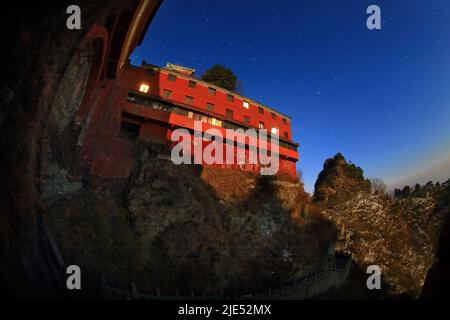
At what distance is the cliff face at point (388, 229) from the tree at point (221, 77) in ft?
81.6

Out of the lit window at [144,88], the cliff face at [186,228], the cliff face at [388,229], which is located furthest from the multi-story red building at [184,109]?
the cliff face at [388,229]

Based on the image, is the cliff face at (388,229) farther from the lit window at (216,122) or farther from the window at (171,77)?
the window at (171,77)

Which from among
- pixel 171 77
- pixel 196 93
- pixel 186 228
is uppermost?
pixel 171 77

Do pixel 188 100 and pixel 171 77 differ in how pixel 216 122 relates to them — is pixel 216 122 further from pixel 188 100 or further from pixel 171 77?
pixel 171 77

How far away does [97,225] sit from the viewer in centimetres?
1855

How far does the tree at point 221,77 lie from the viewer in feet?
157

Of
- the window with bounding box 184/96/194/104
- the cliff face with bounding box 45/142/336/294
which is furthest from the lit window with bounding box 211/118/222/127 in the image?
the cliff face with bounding box 45/142/336/294

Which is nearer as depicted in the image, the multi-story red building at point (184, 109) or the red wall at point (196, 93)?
the multi-story red building at point (184, 109)

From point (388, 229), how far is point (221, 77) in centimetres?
3721

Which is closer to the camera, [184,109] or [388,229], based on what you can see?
[184,109]

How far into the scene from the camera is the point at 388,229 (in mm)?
41625

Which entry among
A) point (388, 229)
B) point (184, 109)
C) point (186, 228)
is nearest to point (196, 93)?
point (184, 109)

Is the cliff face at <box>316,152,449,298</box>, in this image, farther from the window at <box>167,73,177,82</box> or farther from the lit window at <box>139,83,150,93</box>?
the lit window at <box>139,83,150,93</box>
